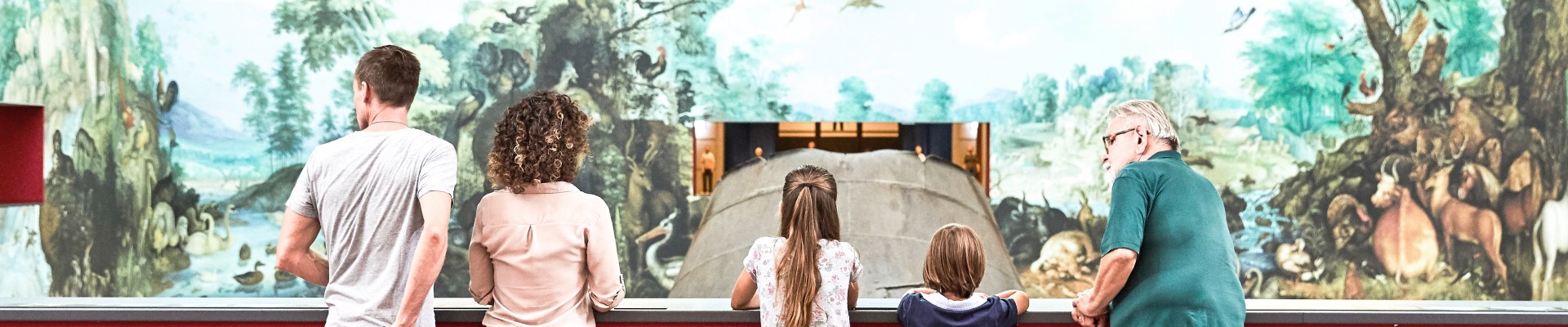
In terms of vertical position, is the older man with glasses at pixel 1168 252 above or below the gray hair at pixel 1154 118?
below

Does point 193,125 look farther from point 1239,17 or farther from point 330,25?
point 1239,17

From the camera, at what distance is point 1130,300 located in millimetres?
2713

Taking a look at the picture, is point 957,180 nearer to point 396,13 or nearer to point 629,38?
point 629,38

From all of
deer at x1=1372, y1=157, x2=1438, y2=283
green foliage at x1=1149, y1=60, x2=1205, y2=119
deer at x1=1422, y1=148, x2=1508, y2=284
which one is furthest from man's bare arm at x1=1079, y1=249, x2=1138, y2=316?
deer at x1=1422, y1=148, x2=1508, y2=284

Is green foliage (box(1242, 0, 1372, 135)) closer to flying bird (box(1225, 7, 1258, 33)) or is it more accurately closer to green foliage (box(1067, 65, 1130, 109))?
flying bird (box(1225, 7, 1258, 33))

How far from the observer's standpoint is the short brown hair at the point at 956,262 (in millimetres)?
3016

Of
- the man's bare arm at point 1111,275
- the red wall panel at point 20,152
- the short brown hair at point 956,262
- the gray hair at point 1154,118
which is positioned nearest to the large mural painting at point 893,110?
the red wall panel at point 20,152

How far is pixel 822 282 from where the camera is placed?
117 inches

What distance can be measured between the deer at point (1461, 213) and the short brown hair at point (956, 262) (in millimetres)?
10092

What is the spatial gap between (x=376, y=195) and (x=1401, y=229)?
37.5ft

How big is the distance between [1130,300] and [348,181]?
6.28 feet

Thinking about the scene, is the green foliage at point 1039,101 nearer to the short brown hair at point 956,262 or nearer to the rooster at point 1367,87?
the rooster at point 1367,87

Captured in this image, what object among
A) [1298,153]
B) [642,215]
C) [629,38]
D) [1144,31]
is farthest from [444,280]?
[1298,153]

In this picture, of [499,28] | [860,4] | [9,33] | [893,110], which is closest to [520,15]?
[499,28]
